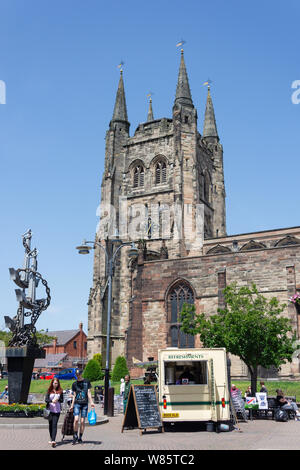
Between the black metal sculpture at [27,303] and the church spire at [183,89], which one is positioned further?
the church spire at [183,89]

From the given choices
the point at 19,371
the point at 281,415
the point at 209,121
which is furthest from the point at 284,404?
the point at 209,121

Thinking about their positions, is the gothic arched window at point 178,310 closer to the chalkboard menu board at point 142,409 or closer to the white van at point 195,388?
the white van at point 195,388

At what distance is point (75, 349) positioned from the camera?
8075cm

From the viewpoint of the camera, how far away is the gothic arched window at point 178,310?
3391 cm

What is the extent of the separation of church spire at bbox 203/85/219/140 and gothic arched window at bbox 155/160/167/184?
39.3ft

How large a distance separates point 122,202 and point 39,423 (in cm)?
4081

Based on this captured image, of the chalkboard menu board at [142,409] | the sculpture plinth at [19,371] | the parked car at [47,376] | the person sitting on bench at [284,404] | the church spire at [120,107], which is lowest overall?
the parked car at [47,376]

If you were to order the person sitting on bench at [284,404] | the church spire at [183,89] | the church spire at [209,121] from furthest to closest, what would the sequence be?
the church spire at [209,121] → the church spire at [183,89] → the person sitting on bench at [284,404]

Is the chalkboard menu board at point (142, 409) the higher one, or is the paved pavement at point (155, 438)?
the chalkboard menu board at point (142, 409)

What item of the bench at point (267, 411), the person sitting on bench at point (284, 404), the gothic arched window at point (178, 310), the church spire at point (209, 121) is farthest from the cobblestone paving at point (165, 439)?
the church spire at point (209, 121)

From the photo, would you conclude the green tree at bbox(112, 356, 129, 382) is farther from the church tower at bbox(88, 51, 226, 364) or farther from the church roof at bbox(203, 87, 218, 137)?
the church roof at bbox(203, 87, 218, 137)

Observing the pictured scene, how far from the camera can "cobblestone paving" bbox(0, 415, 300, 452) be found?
33.3 ft

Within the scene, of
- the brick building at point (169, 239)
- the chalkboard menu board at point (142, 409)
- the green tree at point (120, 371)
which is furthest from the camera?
the green tree at point (120, 371)
